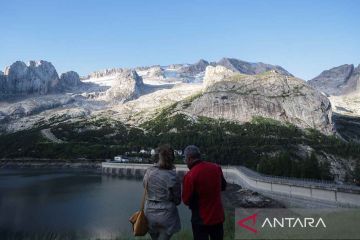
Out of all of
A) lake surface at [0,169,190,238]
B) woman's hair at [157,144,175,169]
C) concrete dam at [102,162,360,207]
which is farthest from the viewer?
concrete dam at [102,162,360,207]

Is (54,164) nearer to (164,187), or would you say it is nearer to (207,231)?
(164,187)

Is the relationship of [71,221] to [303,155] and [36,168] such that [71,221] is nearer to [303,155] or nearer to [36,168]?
[36,168]

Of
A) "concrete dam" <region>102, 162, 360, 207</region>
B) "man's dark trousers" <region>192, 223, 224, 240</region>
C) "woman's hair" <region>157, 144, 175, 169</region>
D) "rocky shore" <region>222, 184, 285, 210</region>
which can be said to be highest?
"woman's hair" <region>157, 144, 175, 169</region>

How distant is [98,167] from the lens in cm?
16962

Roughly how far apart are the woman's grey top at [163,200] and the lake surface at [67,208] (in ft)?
79.9

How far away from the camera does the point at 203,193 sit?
12.5 metres

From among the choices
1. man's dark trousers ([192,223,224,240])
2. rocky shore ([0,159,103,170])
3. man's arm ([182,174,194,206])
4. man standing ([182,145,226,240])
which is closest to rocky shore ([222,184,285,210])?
man's dark trousers ([192,223,224,240])

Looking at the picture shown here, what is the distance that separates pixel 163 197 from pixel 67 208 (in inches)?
2504

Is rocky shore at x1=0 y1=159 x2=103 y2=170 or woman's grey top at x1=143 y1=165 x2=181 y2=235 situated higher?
woman's grey top at x1=143 y1=165 x2=181 y2=235

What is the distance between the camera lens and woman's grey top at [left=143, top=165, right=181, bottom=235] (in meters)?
12.7

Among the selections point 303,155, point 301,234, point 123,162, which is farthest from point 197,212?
point 303,155

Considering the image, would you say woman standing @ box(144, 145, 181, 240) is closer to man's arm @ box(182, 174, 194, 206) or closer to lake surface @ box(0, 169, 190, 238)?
man's arm @ box(182, 174, 194, 206)

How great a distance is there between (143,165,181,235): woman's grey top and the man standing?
37 centimetres

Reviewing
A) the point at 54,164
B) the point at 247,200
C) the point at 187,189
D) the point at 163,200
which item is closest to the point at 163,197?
the point at 163,200
